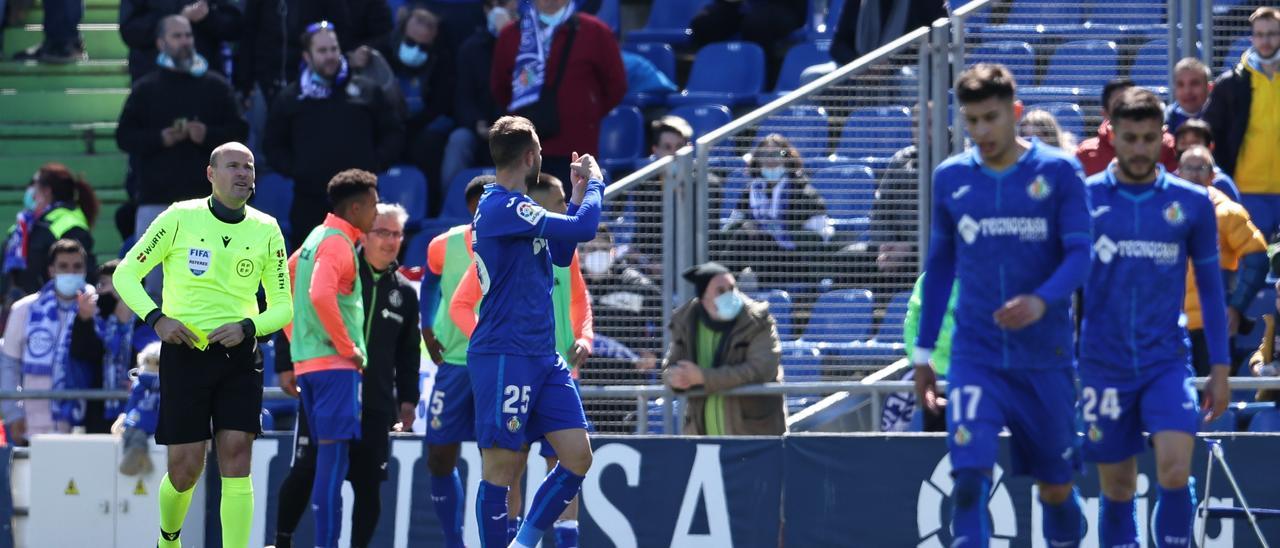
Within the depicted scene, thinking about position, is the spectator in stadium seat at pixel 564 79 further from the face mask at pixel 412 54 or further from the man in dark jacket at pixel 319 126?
the face mask at pixel 412 54

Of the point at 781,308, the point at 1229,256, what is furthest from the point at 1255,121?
the point at 781,308

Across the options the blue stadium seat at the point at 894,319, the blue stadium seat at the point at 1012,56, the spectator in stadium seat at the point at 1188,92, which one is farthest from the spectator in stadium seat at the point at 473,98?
the spectator in stadium seat at the point at 1188,92

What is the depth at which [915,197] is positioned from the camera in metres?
13.1

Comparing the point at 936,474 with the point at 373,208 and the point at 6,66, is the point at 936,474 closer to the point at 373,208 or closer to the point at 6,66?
the point at 373,208

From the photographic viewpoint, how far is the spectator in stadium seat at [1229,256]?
1252cm

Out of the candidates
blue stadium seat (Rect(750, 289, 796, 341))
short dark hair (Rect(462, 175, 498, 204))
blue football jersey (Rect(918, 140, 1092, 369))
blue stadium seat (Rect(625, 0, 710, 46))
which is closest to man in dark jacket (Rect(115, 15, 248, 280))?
blue stadium seat (Rect(625, 0, 710, 46))

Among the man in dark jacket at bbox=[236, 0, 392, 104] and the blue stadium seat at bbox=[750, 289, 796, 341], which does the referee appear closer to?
the blue stadium seat at bbox=[750, 289, 796, 341]

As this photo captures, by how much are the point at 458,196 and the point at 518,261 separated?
21.8 feet

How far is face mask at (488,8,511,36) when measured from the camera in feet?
52.3

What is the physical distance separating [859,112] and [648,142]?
3.67 meters

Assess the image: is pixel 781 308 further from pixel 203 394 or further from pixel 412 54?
pixel 412 54

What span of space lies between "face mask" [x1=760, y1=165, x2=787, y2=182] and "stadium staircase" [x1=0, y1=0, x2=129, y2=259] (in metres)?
7.24

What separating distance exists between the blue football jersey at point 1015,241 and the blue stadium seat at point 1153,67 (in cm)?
599

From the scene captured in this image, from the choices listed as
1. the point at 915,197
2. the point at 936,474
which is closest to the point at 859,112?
the point at 915,197
